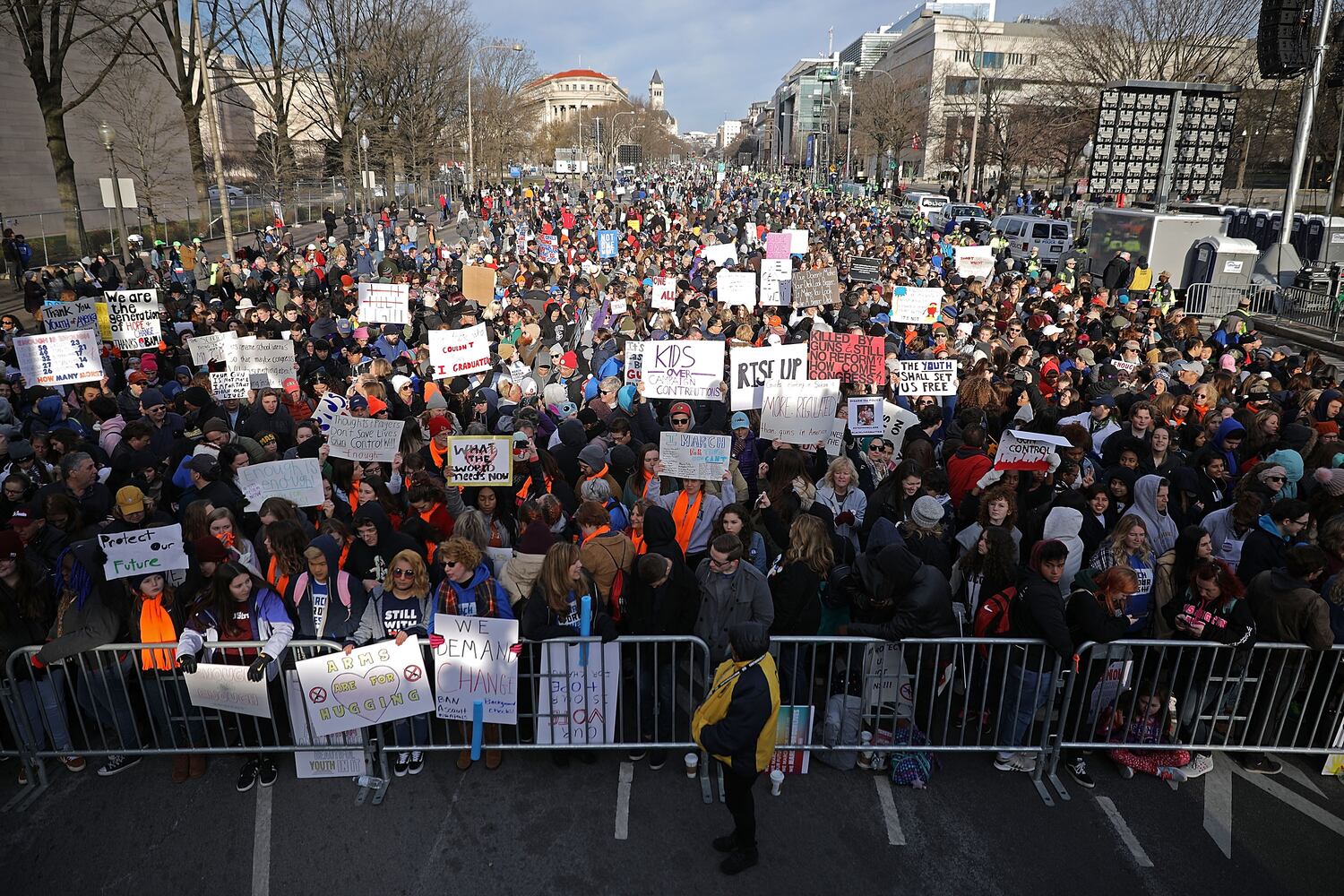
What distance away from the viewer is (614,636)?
5.53 metres

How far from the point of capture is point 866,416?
27.9ft

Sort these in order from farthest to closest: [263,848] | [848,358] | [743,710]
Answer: [848,358]
[263,848]
[743,710]

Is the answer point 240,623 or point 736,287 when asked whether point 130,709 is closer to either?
point 240,623

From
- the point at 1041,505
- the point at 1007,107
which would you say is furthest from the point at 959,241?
the point at 1007,107

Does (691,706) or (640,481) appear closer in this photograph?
(691,706)

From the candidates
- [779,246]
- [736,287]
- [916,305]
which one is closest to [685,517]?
[916,305]

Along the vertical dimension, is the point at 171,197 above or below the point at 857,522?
above

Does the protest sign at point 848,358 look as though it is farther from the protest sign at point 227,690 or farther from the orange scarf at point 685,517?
the protest sign at point 227,690

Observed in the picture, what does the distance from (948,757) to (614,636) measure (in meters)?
2.52

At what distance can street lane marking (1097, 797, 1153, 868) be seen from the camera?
200 inches

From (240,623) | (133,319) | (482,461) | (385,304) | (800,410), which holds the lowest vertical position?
(240,623)

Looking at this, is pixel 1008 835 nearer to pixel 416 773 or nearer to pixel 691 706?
pixel 691 706

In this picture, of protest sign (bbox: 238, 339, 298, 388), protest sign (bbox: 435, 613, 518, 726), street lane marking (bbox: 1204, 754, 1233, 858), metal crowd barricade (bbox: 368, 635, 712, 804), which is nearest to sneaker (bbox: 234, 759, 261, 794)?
metal crowd barricade (bbox: 368, 635, 712, 804)

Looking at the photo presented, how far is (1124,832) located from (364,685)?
4753 millimetres
